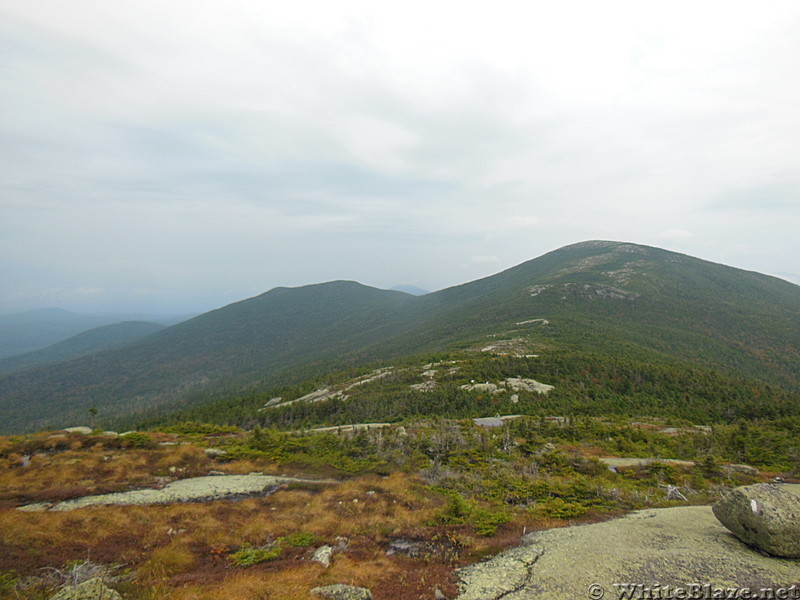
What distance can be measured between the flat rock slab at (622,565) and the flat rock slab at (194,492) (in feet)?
49.7

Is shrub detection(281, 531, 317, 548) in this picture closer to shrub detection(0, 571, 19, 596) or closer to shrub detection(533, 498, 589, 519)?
shrub detection(0, 571, 19, 596)

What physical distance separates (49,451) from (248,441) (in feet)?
47.2

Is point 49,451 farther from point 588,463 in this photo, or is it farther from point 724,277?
point 724,277

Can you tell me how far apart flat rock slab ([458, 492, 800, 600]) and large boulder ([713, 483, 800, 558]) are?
35 centimetres

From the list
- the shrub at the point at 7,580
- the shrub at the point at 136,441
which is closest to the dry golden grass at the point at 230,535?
the shrub at the point at 7,580

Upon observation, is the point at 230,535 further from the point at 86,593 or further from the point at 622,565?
the point at 622,565

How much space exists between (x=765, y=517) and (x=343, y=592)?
43.4 feet

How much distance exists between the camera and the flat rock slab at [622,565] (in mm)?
8922

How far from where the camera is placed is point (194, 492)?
61.1 feet

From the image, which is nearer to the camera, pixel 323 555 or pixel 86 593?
pixel 86 593

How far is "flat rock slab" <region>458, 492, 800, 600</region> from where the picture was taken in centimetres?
892

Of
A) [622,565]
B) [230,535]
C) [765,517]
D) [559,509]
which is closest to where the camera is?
[622,565]

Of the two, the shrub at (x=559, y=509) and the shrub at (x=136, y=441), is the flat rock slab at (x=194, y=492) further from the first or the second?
the shrub at (x=559, y=509)

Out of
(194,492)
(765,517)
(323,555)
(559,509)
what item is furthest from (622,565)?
(194,492)
